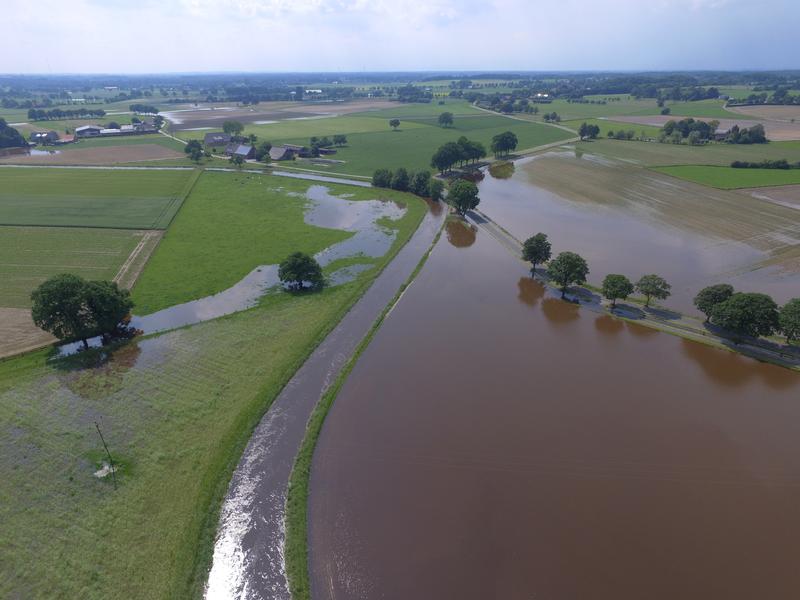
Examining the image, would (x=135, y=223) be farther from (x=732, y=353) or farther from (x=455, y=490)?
(x=732, y=353)

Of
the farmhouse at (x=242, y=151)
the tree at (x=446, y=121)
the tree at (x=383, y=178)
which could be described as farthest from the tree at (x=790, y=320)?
the tree at (x=446, y=121)

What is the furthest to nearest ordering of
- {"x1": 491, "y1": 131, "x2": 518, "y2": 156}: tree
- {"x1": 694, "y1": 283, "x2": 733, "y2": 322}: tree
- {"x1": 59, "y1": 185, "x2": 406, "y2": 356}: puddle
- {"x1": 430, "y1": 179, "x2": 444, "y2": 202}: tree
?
{"x1": 491, "y1": 131, "x2": 518, "y2": 156}: tree
{"x1": 430, "y1": 179, "x2": 444, "y2": 202}: tree
{"x1": 59, "y1": 185, "x2": 406, "y2": 356}: puddle
{"x1": 694, "y1": 283, "x2": 733, "y2": 322}: tree

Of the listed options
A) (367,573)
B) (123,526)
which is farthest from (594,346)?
(123,526)

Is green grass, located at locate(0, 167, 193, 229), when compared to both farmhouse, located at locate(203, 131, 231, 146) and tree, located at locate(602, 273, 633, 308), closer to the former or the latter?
farmhouse, located at locate(203, 131, 231, 146)

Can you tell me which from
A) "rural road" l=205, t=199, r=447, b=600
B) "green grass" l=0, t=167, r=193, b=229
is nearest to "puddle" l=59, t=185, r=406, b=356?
"rural road" l=205, t=199, r=447, b=600

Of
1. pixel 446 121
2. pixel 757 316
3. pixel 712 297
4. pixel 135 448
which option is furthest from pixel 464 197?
pixel 446 121

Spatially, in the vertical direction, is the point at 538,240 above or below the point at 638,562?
above
